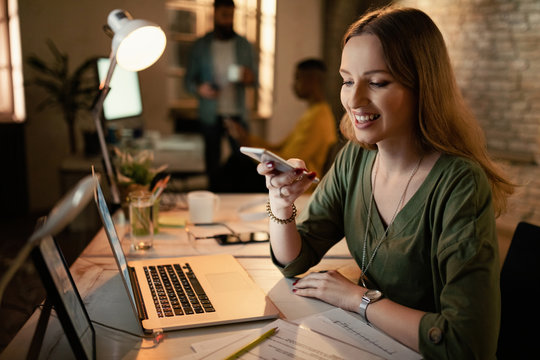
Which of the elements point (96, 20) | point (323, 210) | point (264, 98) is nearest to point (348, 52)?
point (323, 210)

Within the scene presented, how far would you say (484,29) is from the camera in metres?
4.01

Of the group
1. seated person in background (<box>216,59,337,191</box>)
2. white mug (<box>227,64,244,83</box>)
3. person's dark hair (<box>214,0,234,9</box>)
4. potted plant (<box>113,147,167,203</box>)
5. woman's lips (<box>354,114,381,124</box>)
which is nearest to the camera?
woman's lips (<box>354,114,381,124</box>)

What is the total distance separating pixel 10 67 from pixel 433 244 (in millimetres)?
4378

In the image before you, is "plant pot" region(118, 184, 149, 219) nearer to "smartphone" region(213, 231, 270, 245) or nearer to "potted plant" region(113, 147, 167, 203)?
"potted plant" region(113, 147, 167, 203)

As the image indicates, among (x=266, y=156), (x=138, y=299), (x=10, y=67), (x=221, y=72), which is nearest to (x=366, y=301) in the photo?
(x=266, y=156)

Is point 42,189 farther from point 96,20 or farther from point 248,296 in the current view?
point 248,296

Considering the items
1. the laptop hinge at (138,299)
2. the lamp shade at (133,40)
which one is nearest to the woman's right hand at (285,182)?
the laptop hinge at (138,299)

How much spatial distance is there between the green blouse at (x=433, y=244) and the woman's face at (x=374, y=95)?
0.14 metres

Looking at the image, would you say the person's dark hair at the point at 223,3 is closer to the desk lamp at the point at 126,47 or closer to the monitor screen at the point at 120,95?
the monitor screen at the point at 120,95

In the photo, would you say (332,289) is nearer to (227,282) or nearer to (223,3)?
(227,282)

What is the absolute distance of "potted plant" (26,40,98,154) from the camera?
4051 millimetres

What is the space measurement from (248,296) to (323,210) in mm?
366

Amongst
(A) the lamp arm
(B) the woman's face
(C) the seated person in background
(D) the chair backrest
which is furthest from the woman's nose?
(C) the seated person in background

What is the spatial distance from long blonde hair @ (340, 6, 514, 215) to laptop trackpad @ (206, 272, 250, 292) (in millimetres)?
545
